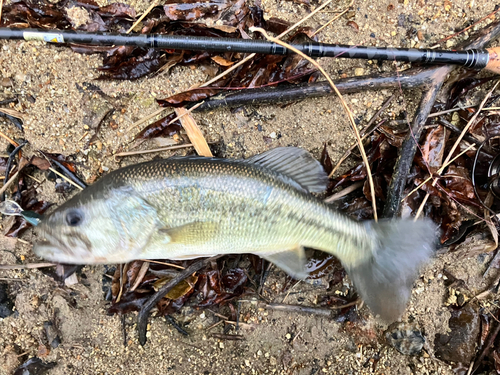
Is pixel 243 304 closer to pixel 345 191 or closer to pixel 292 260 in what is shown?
pixel 292 260

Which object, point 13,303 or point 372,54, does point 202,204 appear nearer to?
point 372,54

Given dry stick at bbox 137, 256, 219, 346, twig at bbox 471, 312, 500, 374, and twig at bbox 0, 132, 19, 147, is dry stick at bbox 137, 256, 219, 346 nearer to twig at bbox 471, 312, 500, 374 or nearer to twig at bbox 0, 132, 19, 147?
twig at bbox 0, 132, 19, 147

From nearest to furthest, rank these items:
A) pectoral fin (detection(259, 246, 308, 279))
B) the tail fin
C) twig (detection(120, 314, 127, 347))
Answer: the tail fin → pectoral fin (detection(259, 246, 308, 279)) → twig (detection(120, 314, 127, 347))

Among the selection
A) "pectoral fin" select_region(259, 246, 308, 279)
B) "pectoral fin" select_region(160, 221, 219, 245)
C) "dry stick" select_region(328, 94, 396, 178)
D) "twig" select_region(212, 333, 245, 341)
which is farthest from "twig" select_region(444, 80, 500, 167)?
"twig" select_region(212, 333, 245, 341)

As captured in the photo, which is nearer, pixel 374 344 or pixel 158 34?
pixel 158 34

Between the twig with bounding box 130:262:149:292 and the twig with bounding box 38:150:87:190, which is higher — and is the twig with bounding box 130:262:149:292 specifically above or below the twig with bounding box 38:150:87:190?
below

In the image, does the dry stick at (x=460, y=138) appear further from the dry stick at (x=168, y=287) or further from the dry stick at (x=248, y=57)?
the dry stick at (x=168, y=287)

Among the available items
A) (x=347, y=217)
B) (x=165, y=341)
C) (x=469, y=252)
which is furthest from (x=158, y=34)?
(x=469, y=252)
